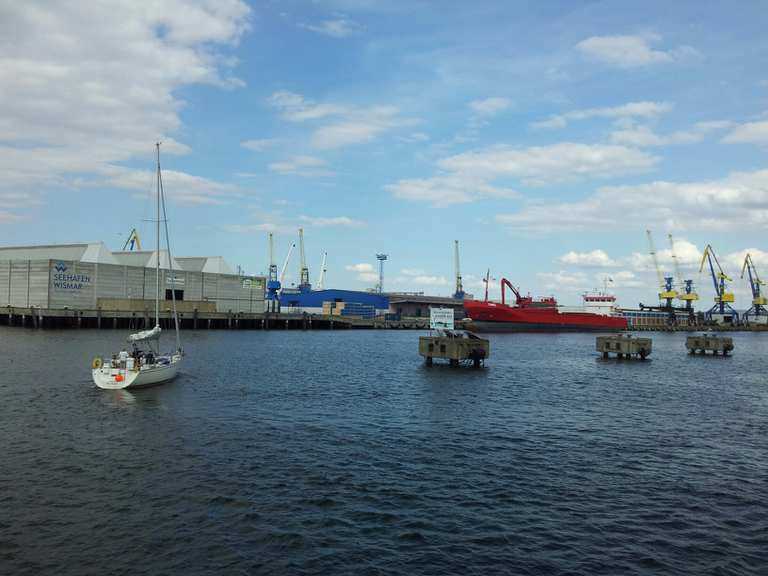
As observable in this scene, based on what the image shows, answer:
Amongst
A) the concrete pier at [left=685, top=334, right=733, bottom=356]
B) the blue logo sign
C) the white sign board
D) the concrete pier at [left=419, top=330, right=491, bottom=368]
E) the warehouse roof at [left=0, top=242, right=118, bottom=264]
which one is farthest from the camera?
the warehouse roof at [left=0, top=242, right=118, bottom=264]

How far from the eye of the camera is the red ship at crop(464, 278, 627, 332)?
153m

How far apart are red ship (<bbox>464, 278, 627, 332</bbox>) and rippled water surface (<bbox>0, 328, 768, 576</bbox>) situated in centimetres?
10665

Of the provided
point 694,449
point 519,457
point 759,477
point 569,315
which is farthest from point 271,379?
point 569,315

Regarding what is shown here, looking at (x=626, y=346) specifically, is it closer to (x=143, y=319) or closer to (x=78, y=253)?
(x=143, y=319)

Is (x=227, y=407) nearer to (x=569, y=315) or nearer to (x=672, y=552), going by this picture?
(x=672, y=552)

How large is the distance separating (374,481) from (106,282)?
113598 mm

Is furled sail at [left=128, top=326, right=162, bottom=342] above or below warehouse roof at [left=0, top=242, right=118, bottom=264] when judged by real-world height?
below

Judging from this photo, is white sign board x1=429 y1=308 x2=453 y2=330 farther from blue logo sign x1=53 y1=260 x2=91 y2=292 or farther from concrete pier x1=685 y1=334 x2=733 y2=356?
blue logo sign x1=53 y1=260 x2=91 y2=292

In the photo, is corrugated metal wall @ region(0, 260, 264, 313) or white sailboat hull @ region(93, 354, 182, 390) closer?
white sailboat hull @ region(93, 354, 182, 390)

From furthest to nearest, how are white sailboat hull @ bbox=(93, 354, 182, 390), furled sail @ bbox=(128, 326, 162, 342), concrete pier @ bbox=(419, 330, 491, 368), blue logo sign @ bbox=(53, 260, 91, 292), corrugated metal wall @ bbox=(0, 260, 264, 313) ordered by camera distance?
blue logo sign @ bbox=(53, 260, 91, 292)
corrugated metal wall @ bbox=(0, 260, 264, 313)
concrete pier @ bbox=(419, 330, 491, 368)
furled sail @ bbox=(128, 326, 162, 342)
white sailboat hull @ bbox=(93, 354, 182, 390)

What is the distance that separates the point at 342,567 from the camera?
15.3m

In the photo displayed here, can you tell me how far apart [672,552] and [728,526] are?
3.56 metres

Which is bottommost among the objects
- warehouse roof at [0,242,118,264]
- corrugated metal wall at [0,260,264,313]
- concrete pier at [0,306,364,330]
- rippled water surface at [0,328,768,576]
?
rippled water surface at [0,328,768,576]

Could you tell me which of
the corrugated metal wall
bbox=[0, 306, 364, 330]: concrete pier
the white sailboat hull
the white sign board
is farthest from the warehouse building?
the white sailboat hull
